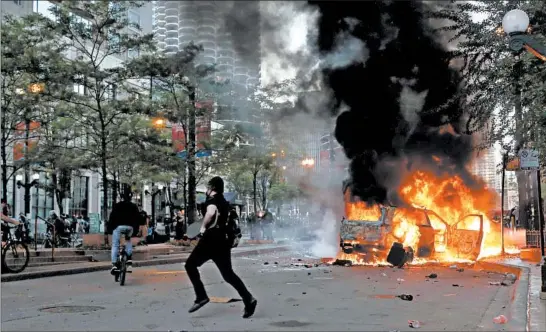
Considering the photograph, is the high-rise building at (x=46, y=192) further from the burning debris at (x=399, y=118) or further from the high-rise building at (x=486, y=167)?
the high-rise building at (x=486, y=167)

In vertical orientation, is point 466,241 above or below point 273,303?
above

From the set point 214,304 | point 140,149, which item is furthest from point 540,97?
point 140,149

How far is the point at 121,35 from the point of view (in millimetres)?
20547

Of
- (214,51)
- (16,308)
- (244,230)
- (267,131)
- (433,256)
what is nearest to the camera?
(16,308)

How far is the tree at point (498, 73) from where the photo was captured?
12.5 metres

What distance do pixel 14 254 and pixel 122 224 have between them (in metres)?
3.00

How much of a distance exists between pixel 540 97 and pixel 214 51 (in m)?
7.88

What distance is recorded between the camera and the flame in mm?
17641

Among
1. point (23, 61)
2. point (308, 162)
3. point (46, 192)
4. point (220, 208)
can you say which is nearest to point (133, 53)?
point (23, 61)

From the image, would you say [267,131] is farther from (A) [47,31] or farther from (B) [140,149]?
(A) [47,31]

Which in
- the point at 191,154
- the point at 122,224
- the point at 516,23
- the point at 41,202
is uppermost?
the point at 516,23

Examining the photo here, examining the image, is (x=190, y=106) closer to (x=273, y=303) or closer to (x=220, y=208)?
(x=273, y=303)

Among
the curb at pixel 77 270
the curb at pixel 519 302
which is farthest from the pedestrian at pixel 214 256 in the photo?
the curb at pixel 77 270

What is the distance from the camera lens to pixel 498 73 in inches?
546
